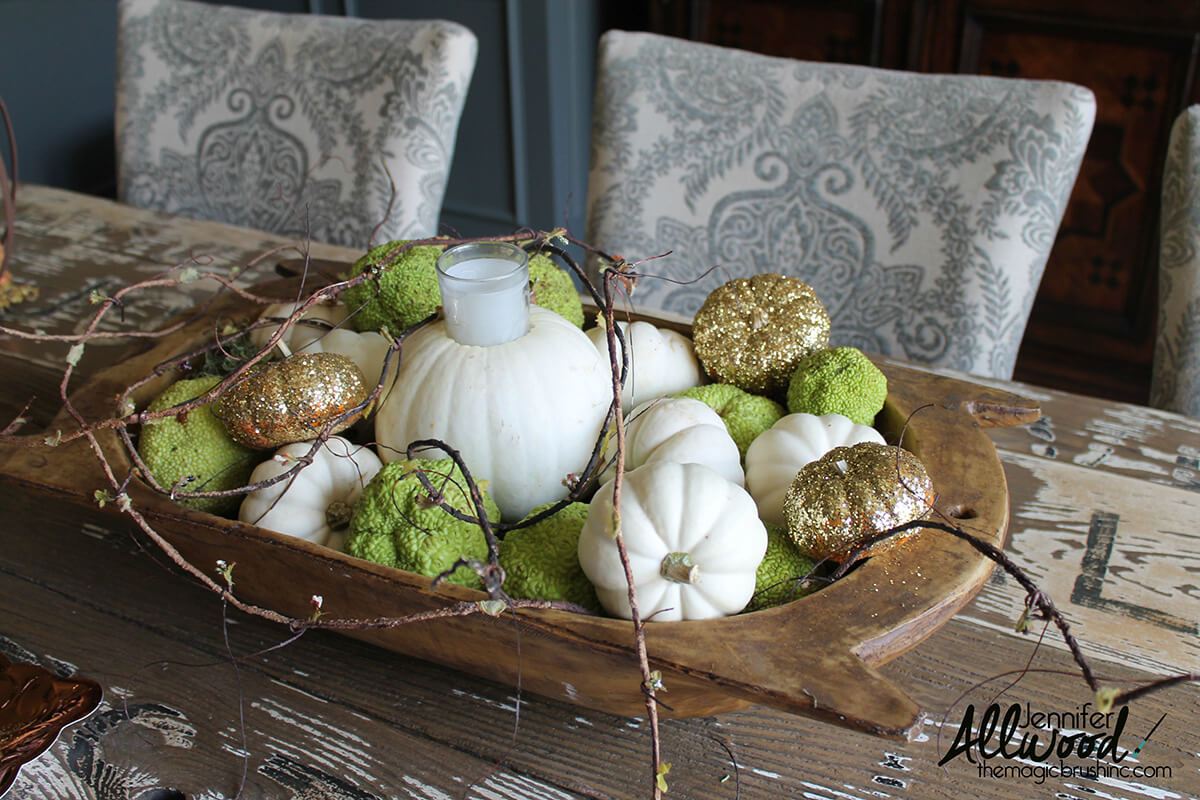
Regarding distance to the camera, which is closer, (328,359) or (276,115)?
(328,359)

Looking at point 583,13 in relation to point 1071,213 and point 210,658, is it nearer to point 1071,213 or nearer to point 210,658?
point 1071,213

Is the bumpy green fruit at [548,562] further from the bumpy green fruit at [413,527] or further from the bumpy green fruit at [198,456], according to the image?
the bumpy green fruit at [198,456]

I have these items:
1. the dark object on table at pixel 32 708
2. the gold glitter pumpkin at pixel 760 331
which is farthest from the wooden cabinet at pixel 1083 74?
the dark object on table at pixel 32 708

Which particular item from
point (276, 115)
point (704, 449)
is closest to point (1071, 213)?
point (276, 115)

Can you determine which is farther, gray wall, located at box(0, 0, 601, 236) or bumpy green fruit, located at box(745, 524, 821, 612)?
gray wall, located at box(0, 0, 601, 236)

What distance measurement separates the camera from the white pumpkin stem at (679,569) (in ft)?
1.56

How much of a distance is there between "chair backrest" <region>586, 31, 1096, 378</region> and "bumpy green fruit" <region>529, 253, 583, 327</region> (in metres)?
0.26

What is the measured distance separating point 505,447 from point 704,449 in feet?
0.41

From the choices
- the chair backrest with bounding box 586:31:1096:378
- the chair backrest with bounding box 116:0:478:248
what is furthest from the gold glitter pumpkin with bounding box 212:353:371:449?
the chair backrest with bounding box 116:0:478:248

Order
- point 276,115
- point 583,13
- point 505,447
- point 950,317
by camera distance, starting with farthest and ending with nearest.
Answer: point 583,13
point 276,115
point 950,317
point 505,447

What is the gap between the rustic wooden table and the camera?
53 cm

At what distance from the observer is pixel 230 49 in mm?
1293

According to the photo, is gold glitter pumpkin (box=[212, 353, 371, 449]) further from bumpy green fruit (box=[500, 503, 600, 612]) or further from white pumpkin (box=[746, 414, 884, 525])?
white pumpkin (box=[746, 414, 884, 525])

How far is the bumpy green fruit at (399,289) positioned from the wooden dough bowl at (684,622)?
0.20 m
